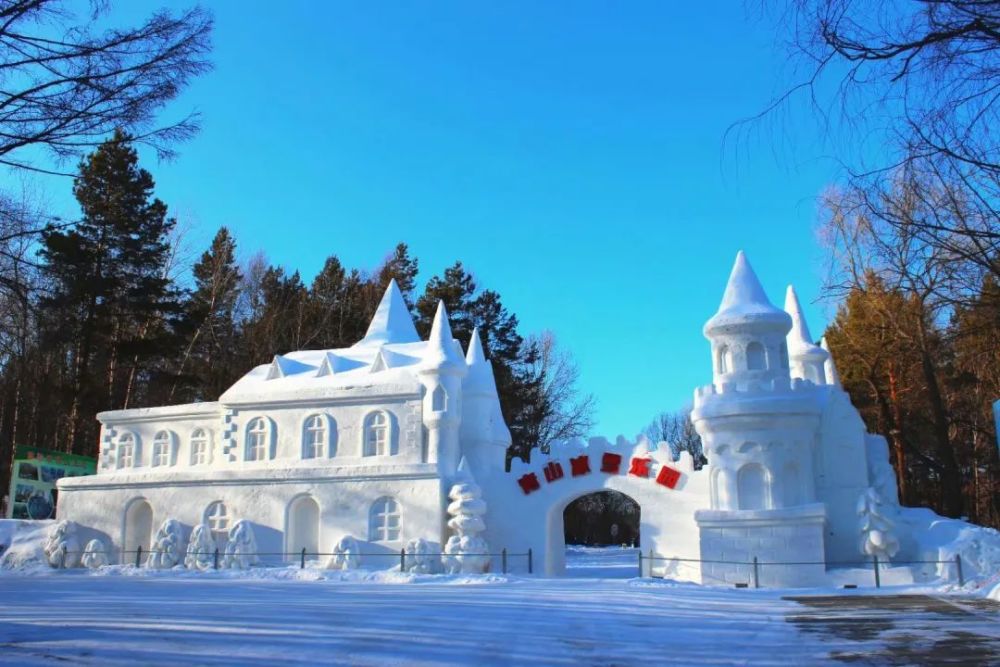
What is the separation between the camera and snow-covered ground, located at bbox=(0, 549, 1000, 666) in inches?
335

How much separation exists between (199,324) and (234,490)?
51.5 ft

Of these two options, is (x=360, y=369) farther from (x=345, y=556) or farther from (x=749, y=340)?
(x=749, y=340)

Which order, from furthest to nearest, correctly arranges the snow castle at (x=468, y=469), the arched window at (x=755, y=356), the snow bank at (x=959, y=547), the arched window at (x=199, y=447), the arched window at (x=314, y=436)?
1. the arched window at (x=199, y=447)
2. the arched window at (x=314, y=436)
3. the arched window at (x=755, y=356)
4. the snow castle at (x=468, y=469)
5. the snow bank at (x=959, y=547)

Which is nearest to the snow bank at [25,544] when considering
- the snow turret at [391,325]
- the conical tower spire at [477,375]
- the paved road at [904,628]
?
the snow turret at [391,325]

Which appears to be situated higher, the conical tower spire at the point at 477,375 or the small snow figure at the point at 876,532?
the conical tower spire at the point at 477,375

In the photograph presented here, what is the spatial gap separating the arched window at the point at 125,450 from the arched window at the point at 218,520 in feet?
15.4

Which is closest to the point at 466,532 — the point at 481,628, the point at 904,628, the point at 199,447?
the point at 199,447

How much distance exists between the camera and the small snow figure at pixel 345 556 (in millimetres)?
23922

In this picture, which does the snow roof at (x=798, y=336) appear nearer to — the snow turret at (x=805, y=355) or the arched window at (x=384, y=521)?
the snow turret at (x=805, y=355)

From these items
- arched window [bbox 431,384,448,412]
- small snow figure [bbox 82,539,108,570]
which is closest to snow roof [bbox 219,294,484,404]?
arched window [bbox 431,384,448,412]

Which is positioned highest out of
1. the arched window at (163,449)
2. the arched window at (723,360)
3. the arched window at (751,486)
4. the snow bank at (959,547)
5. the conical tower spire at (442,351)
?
the conical tower spire at (442,351)

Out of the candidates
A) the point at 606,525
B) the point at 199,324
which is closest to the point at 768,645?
the point at 199,324

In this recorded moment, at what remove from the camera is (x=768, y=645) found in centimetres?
986

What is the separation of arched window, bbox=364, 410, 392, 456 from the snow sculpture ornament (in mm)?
3050
